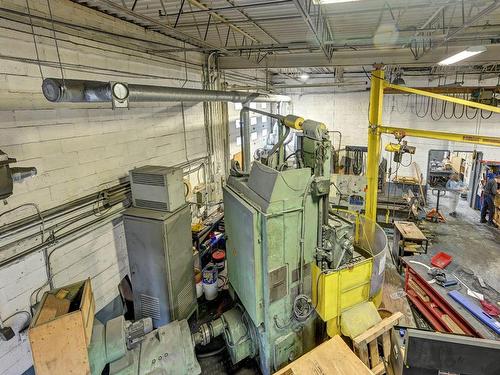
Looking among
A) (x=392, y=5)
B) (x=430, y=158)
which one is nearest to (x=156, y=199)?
(x=392, y=5)

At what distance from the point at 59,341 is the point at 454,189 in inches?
407

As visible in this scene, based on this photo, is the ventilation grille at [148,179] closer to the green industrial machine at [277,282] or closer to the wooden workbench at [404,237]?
the green industrial machine at [277,282]

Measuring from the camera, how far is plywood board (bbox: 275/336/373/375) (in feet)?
9.68

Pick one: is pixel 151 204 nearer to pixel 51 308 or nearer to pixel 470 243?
pixel 51 308

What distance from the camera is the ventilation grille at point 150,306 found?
4262mm

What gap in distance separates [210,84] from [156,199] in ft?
11.5

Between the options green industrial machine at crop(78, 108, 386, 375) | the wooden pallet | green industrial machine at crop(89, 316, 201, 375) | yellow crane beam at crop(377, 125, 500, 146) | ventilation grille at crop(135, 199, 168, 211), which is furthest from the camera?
yellow crane beam at crop(377, 125, 500, 146)

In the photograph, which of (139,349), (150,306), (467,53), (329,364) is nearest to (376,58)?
(467,53)

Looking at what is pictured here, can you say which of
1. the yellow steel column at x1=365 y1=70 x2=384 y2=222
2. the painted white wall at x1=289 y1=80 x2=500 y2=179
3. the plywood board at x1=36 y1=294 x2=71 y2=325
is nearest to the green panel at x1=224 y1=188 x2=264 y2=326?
the plywood board at x1=36 y1=294 x2=71 y2=325

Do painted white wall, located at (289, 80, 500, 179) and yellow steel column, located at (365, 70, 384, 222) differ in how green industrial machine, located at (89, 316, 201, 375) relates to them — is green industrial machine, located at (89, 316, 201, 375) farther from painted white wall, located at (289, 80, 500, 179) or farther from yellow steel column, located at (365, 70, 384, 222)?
painted white wall, located at (289, 80, 500, 179)

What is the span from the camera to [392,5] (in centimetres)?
382

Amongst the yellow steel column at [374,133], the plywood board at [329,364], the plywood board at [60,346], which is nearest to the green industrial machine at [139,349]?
the plywood board at [60,346]

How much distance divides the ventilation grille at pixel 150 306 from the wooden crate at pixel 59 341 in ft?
5.06

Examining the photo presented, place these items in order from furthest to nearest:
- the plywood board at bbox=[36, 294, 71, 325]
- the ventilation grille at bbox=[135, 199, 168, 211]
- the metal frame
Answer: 1. the metal frame
2. the ventilation grille at bbox=[135, 199, 168, 211]
3. the plywood board at bbox=[36, 294, 71, 325]
